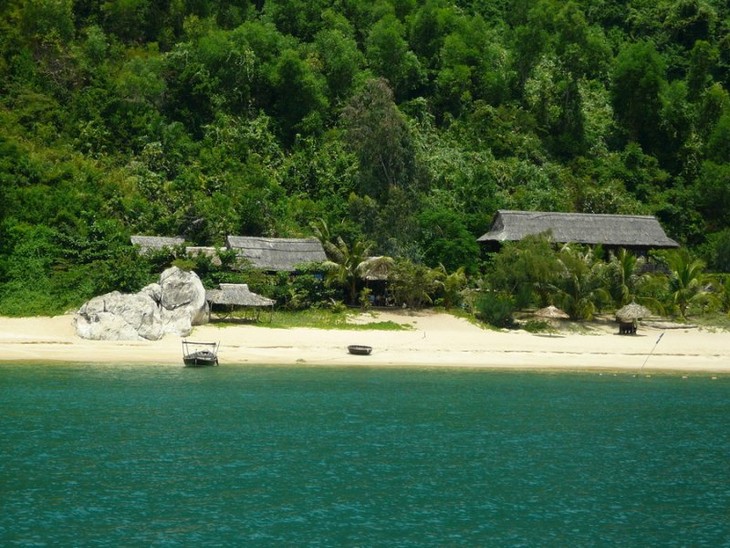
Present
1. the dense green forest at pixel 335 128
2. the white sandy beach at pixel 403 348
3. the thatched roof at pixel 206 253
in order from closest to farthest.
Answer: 1. the white sandy beach at pixel 403 348
2. the thatched roof at pixel 206 253
3. the dense green forest at pixel 335 128

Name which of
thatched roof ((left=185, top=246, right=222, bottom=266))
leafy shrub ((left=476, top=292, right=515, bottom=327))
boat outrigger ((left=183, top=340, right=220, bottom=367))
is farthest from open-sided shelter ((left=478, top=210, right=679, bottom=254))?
boat outrigger ((left=183, top=340, right=220, bottom=367))

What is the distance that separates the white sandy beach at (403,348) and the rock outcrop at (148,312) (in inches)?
17.9

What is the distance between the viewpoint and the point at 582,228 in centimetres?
4250

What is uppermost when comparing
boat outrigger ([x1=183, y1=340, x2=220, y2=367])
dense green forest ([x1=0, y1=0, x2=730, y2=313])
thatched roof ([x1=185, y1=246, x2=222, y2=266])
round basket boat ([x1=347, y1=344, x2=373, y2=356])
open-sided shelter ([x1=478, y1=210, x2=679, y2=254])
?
dense green forest ([x1=0, y1=0, x2=730, y2=313])

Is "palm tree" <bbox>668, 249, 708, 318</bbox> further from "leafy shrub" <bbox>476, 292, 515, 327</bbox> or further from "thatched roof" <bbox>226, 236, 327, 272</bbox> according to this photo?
"thatched roof" <bbox>226, 236, 327, 272</bbox>

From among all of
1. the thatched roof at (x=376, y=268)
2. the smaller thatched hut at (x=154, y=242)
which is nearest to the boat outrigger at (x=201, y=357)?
the smaller thatched hut at (x=154, y=242)

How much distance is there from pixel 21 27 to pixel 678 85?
37203 millimetres

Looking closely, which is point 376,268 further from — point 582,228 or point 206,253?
point 582,228

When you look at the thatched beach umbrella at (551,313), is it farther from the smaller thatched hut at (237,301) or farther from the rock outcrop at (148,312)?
the rock outcrop at (148,312)

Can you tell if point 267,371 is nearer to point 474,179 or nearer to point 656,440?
point 656,440

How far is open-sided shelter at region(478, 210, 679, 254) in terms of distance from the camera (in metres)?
41.7

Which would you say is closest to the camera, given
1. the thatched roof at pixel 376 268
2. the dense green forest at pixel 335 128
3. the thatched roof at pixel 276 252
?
the thatched roof at pixel 376 268

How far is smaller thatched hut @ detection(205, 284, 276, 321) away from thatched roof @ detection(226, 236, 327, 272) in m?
2.25

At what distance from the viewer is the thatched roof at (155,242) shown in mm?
37944
